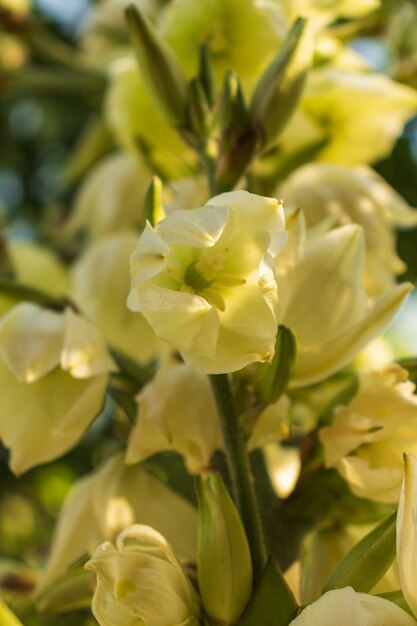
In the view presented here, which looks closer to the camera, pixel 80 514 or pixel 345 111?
pixel 80 514

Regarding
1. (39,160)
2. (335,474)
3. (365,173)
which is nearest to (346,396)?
(335,474)

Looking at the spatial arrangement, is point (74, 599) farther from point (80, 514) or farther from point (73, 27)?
point (73, 27)

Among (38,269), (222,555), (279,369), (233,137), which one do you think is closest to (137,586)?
(222,555)

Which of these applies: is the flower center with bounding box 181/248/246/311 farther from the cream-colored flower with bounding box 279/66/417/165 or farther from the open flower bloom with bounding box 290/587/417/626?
the cream-colored flower with bounding box 279/66/417/165

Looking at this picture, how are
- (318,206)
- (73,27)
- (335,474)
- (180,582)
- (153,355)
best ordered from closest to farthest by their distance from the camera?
(180,582) < (335,474) < (318,206) < (153,355) < (73,27)

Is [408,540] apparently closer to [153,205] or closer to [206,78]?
[153,205]

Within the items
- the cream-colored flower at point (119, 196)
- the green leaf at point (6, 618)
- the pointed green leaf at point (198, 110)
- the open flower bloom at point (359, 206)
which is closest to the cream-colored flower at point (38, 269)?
the cream-colored flower at point (119, 196)
